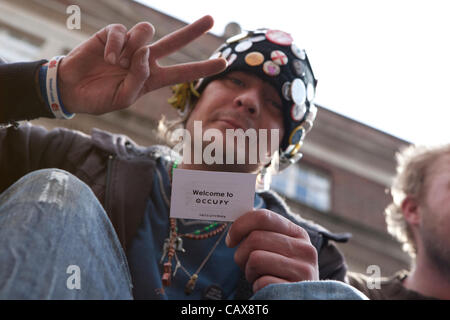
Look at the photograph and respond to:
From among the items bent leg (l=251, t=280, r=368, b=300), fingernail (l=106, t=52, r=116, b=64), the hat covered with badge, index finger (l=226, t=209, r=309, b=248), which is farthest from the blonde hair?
fingernail (l=106, t=52, r=116, b=64)

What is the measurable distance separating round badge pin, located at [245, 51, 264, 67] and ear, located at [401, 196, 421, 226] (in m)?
1.86

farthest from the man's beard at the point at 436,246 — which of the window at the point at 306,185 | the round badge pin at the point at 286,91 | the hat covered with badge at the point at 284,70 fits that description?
the window at the point at 306,185

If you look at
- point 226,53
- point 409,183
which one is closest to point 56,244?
point 226,53

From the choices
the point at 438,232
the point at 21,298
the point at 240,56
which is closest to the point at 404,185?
the point at 438,232

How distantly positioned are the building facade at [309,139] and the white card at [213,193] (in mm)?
4408

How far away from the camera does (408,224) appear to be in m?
3.00

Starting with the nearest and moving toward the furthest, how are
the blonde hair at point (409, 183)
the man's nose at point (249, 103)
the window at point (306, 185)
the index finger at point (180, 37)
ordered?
the index finger at point (180, 37)
the man's nose at point (249, 103)
the blonde hair at point (409, 183)
the window at point (306, 185)

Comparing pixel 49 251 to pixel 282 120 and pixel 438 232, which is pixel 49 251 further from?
pixel 438 232

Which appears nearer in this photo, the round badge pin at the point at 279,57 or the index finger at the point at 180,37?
the index finger at the point at 180,37

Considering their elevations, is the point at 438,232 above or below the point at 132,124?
below

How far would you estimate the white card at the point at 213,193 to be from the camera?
3.19 feet

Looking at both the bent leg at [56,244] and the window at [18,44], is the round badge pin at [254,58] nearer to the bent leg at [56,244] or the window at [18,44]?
the bent leg at [56,244]

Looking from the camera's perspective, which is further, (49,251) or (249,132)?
(249,132)
